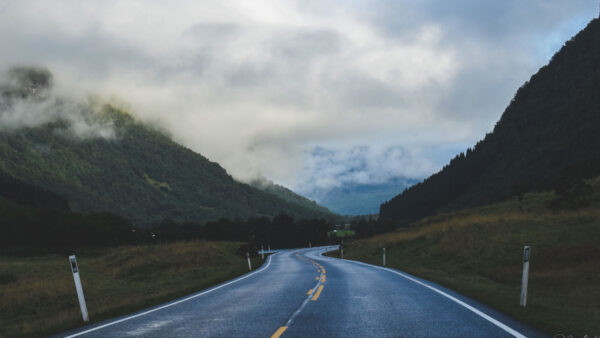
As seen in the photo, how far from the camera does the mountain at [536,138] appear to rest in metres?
119

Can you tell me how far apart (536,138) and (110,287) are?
15003 centimetres

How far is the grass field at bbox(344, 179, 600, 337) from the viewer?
11523 millimetres

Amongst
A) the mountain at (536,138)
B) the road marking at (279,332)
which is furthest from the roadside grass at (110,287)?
the mountain at (536,138)

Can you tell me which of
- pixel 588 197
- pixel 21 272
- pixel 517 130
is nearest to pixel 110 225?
pixel 21 272

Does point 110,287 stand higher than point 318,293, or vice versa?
point 318,293

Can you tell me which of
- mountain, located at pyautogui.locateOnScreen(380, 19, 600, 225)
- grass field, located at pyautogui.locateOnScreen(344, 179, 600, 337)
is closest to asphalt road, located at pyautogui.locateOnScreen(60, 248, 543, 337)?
grass field, located at pyautogui.locateOnScreen(344, 179, 600, 337)

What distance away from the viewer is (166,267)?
37469 millimetres

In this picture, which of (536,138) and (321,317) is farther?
(536,138)

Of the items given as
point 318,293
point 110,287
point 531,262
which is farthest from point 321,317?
point 110,287

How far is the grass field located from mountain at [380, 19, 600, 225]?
248ft

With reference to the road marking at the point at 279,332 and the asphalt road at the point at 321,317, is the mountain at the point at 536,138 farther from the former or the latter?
the road marking at the point at 279,332

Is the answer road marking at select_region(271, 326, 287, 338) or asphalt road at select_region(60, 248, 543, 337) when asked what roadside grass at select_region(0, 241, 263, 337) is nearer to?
asphalt road at select_region(60, 248, 543, 337)

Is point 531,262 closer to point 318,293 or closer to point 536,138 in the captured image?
point 318,293

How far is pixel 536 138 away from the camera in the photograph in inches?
5782
